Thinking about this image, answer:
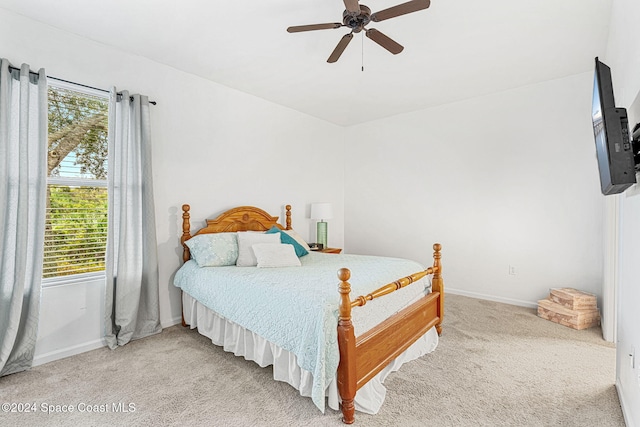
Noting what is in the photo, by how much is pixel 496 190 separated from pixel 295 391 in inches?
137

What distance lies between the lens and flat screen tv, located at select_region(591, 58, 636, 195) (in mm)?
1371

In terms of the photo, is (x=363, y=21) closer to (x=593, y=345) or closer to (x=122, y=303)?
(x=122, y=303)

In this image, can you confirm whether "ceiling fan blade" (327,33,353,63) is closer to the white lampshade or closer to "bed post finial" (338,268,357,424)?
"bed post finial" (338,268,357,424)

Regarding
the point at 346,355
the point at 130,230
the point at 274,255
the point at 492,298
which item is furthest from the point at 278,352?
the point at 492,298

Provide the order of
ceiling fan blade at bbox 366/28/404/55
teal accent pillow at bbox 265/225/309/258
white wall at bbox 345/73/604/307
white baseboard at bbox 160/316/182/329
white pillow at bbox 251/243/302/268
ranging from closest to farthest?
ceiling fan blade at bbox 366/28/404/55, white pillow at bbox 251/243/302/268, white baseboard at bbox 160/316/182/329, white wall at bbox 345/73/604/307, teal accent pillow at bbox 265/225/309/258

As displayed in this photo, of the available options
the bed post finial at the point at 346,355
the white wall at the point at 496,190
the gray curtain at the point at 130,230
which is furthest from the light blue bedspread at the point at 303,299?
the white wall at the point at 496,190

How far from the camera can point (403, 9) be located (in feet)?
6.11

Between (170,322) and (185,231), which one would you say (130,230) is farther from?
(170,322)

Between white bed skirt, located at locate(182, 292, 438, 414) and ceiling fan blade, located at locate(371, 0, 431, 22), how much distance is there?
2.23m

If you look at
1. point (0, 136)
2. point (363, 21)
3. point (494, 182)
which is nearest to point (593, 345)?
point (494, 182)

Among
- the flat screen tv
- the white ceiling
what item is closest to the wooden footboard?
the flat screen tv

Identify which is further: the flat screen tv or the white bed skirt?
the white bed skirt

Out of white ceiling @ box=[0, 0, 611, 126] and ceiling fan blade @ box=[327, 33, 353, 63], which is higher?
white ceiling @ box=[0, 0, 611, 126]

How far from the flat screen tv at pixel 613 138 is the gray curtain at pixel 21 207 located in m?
3.59
